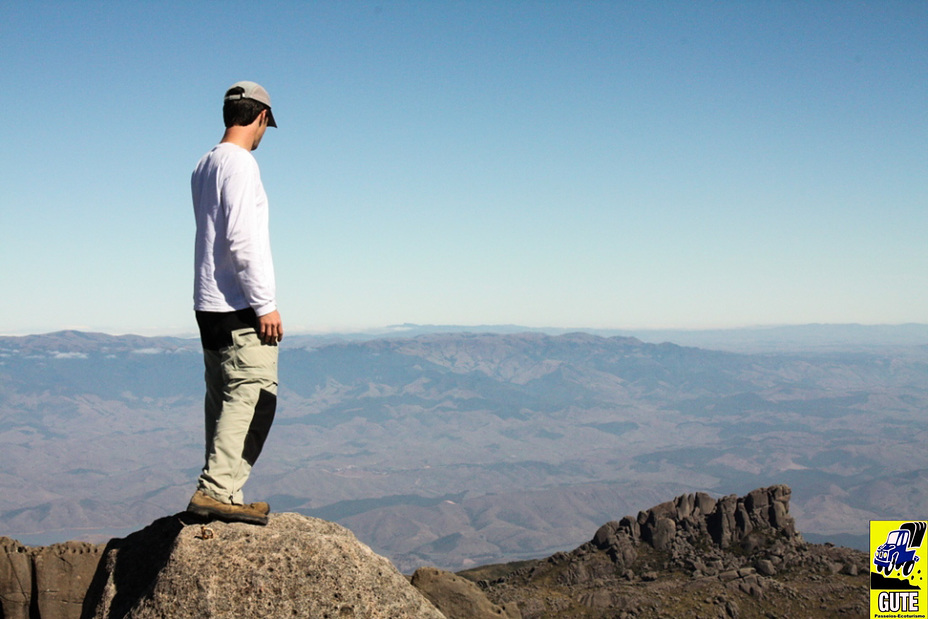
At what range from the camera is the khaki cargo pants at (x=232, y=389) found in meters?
7.93

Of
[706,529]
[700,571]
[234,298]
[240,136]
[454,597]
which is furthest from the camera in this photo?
[706,529]

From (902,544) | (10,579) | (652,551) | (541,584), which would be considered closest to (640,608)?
(541,584)

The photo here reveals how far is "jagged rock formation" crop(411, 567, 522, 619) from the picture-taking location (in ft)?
41.0

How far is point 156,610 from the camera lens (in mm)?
7551

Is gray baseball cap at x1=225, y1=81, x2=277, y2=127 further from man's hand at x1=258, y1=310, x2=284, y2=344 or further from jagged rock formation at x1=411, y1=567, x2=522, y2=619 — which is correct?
jagged rock formation at x1=411, y1=567, x2=522, y2=619

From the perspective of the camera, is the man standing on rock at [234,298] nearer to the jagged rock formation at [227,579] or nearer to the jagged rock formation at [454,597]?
the jagged rock formation at [227,579]

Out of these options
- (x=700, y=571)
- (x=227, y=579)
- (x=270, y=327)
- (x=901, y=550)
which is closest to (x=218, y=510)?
(x=227, y=579)

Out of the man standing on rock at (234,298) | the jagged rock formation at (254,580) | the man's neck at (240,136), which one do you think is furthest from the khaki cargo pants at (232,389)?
the man's neck at (240,136)

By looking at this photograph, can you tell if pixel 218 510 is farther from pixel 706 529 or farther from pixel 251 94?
pixel 706 529

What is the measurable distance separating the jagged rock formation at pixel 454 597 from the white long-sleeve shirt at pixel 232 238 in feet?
22.8

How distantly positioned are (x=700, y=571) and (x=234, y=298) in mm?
60546

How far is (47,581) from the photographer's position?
11.5m

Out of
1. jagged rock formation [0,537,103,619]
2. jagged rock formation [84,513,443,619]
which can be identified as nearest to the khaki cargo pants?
jagged rock formation [84,513,443,619]

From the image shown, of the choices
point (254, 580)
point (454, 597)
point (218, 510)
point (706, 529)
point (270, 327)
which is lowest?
point (706, 529)
